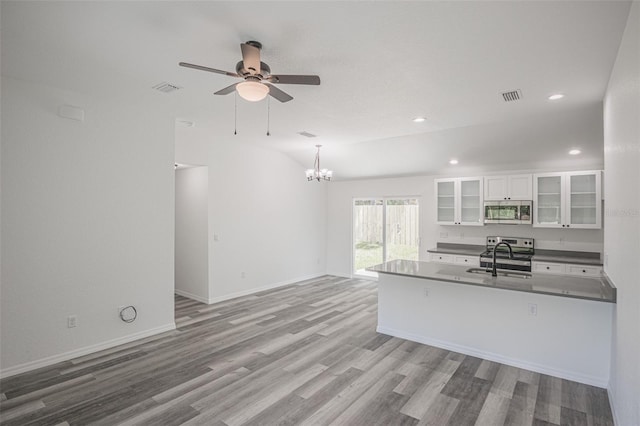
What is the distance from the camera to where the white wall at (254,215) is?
5691mm

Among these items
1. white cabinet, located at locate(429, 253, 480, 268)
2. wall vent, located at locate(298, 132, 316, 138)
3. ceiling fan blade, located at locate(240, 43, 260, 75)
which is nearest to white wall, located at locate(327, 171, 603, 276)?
white cabinet, located at locate(429, 253, 480, 268)

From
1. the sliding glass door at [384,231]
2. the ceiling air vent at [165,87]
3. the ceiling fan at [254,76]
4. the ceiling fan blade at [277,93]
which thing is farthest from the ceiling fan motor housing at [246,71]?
the sliding glass door at [384,231]

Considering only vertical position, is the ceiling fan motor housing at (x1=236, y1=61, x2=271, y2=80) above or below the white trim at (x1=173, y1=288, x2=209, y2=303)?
above

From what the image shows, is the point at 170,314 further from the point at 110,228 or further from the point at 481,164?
the point at 481,164

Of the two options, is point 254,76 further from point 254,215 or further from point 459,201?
point 459,201

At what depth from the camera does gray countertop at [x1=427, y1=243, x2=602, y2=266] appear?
5123 millimetres

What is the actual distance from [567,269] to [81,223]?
669 cm

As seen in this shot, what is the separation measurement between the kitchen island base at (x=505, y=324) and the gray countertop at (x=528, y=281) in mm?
121

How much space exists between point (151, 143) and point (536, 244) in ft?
21.2

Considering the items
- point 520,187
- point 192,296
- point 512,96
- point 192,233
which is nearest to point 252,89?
point 512,96

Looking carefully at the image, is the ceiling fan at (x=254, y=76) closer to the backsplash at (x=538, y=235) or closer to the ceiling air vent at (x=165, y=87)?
Result: the ceiling air vent at (x=165, y=87)

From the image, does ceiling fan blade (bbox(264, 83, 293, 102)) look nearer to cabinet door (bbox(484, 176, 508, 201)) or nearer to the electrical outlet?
the electrical outlet

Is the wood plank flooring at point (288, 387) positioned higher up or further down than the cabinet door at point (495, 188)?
further down

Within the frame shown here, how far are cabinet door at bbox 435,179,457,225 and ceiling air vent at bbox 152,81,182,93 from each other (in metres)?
5.02
